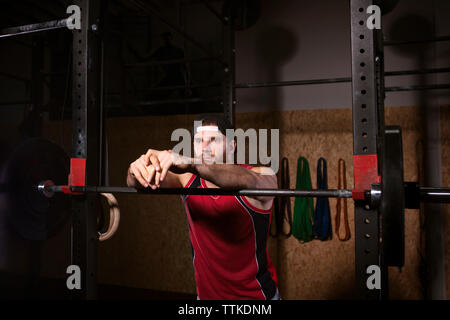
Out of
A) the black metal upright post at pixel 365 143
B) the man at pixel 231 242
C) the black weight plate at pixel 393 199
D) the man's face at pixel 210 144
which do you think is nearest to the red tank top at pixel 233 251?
the man at pixel 231 242

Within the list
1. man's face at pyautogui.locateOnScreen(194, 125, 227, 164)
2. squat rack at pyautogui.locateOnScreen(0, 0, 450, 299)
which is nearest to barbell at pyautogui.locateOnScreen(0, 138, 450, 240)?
squat rack at pyautogui.locateOnScreen(0, 0, 450, 299)

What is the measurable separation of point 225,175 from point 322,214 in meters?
1.89

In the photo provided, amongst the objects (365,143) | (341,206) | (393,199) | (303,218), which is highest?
(365,143)

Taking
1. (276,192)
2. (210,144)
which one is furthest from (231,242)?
(276,192)

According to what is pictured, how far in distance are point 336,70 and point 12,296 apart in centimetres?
369

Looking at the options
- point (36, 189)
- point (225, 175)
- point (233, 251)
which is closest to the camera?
point (225, 175)

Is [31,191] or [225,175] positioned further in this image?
[31,191]

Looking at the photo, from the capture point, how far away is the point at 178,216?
3.27 meters

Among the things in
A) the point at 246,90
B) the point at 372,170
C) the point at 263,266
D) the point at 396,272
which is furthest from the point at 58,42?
the point at 396,272

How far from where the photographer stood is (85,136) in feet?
3.92

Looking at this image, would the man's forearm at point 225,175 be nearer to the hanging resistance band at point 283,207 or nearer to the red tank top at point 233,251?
the red tank top at point 233,251

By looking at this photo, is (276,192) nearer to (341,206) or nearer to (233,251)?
(233,251)

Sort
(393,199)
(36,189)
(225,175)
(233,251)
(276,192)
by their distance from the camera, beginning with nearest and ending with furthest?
1. (393,199)
2. (276,192)
3. (225,175)
4. (36,189)
5. (233,251)

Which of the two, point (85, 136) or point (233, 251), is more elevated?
point (85, 136)
